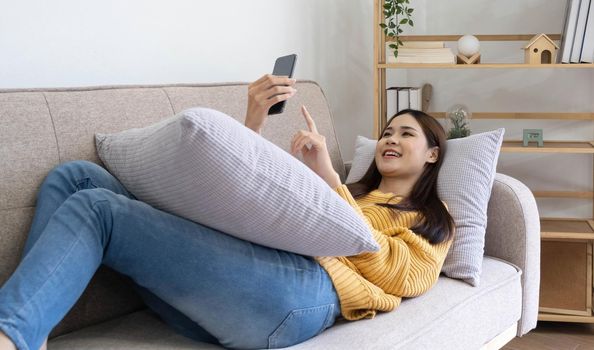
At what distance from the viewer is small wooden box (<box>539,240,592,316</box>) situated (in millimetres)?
2734

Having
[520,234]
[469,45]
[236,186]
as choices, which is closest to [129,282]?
[236,186]

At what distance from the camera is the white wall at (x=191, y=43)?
1.84 metres

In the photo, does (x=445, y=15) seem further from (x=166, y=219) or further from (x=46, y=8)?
(x=166, y=219)

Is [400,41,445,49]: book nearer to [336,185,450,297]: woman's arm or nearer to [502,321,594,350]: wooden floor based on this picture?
[502,321,594,350]: wooden floor

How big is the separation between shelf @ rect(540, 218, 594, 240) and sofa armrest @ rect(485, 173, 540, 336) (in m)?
0.68

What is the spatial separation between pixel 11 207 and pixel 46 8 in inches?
23.9

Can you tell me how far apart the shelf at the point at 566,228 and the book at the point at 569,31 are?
0.60m

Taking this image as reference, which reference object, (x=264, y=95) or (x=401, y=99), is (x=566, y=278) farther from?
(x=264, y=95)

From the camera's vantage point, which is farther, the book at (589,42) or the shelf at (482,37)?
the shelf at (482,37)

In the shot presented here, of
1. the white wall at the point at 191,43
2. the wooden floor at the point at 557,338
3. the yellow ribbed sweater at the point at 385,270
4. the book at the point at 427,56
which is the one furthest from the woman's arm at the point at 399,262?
the book at the point at 427,56

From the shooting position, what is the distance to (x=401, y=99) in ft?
9.57

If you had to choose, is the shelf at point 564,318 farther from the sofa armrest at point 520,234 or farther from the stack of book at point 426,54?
the stack of book at point 426,54

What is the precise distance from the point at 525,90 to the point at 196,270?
220 cm

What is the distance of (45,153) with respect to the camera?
154 cm
